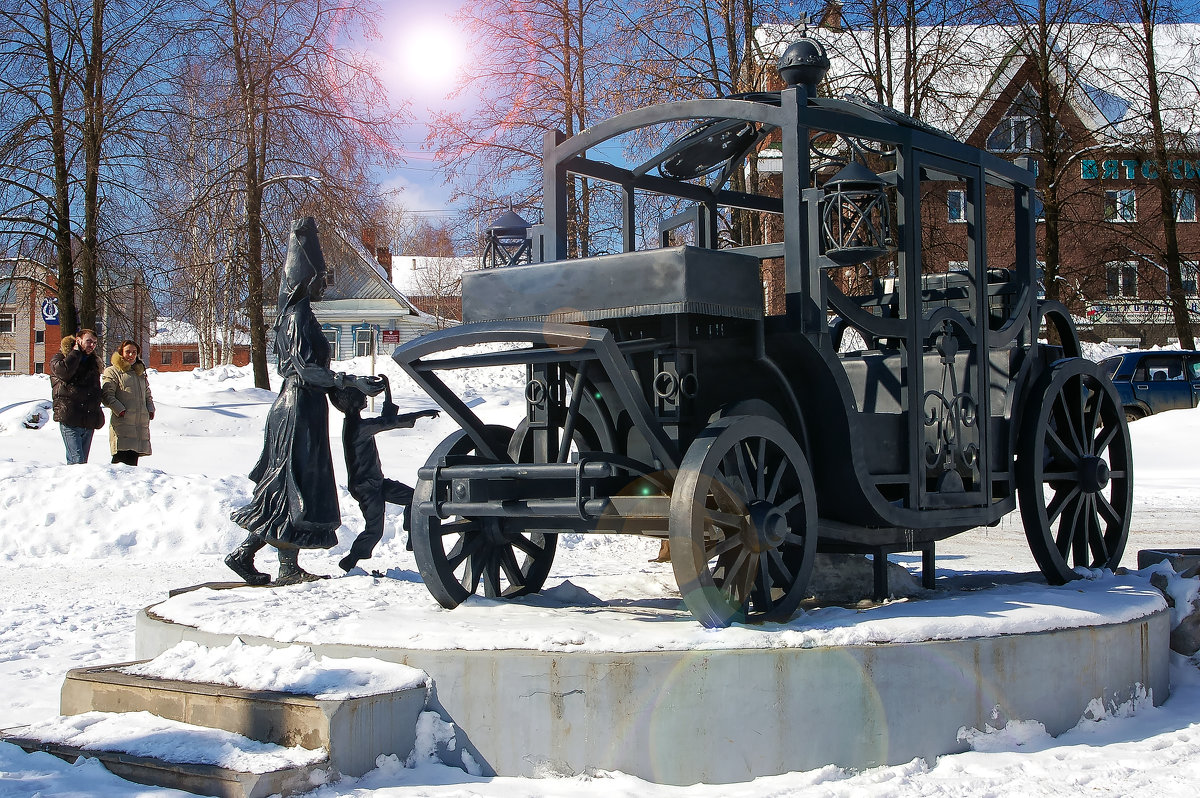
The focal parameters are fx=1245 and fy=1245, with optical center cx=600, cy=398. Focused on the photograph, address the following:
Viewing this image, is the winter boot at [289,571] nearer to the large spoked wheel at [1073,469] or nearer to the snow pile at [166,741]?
the snow pile at [166,741]

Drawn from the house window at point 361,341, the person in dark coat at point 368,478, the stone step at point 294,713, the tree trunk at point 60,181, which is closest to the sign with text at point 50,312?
the tree trunk at point 60,181

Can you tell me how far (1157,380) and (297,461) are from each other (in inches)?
851

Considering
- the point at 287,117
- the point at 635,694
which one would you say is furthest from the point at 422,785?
the point at 287,117

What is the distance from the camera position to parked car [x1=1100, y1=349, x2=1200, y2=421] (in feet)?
79.3

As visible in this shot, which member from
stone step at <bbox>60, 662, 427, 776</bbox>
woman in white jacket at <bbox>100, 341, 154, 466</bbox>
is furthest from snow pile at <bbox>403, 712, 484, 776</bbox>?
woman in white jacket at <bbox>100, 341, 154, 466</bbox>

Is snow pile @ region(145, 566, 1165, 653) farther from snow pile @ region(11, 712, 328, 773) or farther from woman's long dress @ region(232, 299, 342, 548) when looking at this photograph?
snow pile @ region(11, 712, 328, 773)

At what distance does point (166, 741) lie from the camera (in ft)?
14.3

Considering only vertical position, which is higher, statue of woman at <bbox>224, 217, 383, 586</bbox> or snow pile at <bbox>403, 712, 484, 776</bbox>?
statue of woman at <bbox>224, 217, 383, 586</bbox>

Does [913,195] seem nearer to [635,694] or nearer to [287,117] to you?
[635,694]

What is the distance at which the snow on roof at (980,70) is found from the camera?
20.0 meters

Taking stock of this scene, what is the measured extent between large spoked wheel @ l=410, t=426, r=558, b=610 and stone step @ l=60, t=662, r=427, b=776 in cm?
102

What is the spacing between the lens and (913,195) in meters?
5.95

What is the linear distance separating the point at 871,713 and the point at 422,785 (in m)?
1.67

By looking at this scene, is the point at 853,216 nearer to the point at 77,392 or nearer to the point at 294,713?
the point at 294,713
